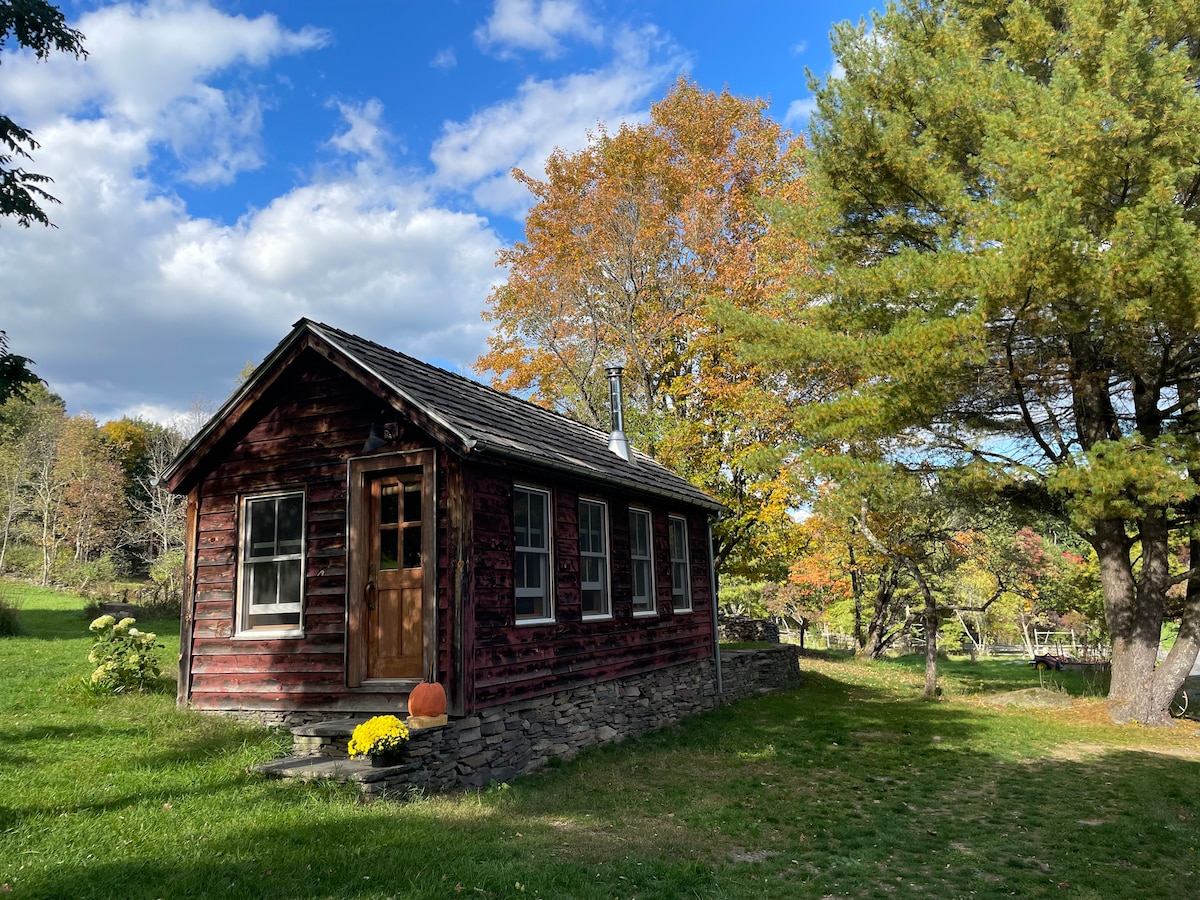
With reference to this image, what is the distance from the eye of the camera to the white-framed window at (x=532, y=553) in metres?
9.77

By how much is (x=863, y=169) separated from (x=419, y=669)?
11.9 m

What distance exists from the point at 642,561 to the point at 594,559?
171 centimetres

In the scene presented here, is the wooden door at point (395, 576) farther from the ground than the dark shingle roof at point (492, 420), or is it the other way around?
the dark shingle roof at point (492, 420)

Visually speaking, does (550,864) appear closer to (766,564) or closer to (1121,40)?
(1121,40)

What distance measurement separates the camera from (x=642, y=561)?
1303 cm

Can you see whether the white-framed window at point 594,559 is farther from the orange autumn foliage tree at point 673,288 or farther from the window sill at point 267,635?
the orange autumn foliage tree at point 673,288

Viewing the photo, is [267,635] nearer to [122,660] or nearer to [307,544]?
[307,544]

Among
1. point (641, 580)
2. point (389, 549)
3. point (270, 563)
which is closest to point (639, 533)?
point (641, 580)

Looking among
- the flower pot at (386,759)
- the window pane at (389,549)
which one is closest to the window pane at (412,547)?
the window pane at (389,549)

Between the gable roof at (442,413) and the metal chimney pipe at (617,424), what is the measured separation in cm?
138

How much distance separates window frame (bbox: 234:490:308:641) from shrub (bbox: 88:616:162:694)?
1.26 metres

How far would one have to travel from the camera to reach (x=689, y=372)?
72.3 ft

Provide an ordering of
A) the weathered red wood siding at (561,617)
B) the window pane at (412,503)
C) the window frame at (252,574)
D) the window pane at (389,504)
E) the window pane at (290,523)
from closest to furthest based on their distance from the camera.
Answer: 1. the weathered red wood siding at (561,617)
2. the window pane at (412,503)
3. the window pane at (389,504)
4. the window frame at (252,574)
5. the window pane at (290,523)

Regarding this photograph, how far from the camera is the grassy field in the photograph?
532 cm
